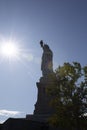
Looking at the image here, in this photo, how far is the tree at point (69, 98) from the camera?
2988 centimetres

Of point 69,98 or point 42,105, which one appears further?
point 42,105

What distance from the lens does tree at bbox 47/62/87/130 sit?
29875 mm

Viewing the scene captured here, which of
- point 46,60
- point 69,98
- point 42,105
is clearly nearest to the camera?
point 69,98

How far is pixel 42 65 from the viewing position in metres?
42.8

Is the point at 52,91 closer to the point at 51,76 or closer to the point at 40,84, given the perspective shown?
the point at 51,76

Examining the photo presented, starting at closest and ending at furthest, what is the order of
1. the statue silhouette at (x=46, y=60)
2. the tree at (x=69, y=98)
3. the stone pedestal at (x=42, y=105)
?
the tree at (x=69, y=98) < the stone pedestal at (x=42, y=105) < the statue silhouette at (x=46, y=60)

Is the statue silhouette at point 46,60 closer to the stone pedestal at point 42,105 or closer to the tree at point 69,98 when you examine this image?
the stone pedestal at point 42,105

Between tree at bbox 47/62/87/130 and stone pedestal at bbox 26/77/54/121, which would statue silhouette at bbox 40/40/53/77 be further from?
tree at bbox 47/62/87/130

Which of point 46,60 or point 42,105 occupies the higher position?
point 46,60

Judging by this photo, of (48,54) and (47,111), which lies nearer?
(47,111)

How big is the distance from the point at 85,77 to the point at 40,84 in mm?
10865

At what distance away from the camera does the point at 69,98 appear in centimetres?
3048

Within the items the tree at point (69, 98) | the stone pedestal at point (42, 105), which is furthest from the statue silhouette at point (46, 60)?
the tree at point (69, 98)

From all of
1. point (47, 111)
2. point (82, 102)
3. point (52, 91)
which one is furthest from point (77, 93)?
point (47, 111)
